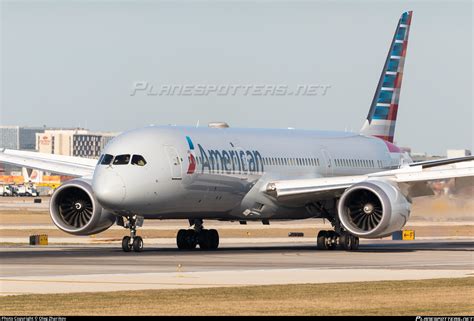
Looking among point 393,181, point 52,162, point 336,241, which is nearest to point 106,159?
point 52,162

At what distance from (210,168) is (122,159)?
4049mm

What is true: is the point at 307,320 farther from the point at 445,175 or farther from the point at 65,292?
the point at 445,175

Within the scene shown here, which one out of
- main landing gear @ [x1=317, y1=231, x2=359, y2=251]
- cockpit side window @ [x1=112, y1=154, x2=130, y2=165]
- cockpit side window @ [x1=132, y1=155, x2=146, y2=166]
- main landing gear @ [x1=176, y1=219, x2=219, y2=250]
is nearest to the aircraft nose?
cockpit side window @ [x1=112, y1=154, x2=130, y2=165]

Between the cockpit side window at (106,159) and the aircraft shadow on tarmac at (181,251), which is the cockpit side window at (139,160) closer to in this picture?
the cockpit side window at (106,159)

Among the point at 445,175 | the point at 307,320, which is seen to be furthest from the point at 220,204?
the point at 307,320

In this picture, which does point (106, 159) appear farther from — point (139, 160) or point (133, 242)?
point (133, 242)

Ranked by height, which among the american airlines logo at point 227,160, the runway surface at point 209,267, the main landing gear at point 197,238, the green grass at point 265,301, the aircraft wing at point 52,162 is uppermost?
the aircraft wing at point 52,162

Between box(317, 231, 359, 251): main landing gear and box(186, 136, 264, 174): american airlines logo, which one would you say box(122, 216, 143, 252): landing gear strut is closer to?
box(186, 136, 264, 174): american airlines logo

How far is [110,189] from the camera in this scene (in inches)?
1694

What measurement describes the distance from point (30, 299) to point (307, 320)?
6571 mm

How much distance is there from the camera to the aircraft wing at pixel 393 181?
1817 inches

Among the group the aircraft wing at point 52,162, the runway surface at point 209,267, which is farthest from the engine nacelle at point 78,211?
the aircraft wing at point 52,162

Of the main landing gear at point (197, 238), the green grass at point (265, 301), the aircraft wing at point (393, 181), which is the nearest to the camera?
the green grass at point (265, 301)

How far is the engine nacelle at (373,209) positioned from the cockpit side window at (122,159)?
8.36 m
